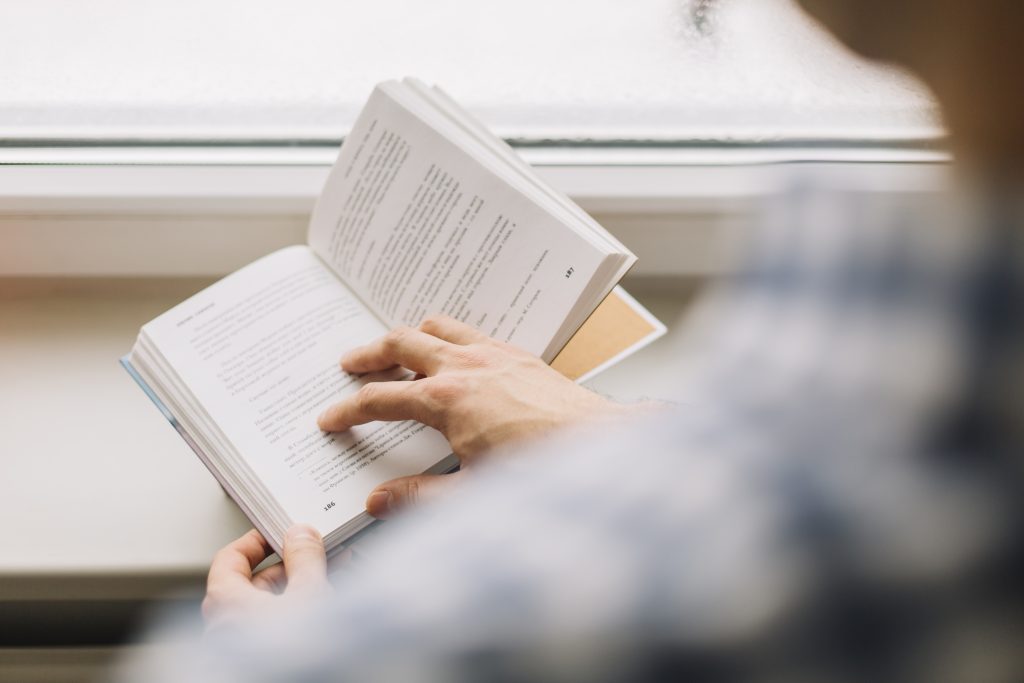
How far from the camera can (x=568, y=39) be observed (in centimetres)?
93

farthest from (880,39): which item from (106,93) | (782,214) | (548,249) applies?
(106,93)

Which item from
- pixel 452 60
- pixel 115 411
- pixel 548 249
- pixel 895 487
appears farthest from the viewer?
pixel 452 60

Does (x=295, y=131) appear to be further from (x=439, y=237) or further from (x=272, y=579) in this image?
(x=272, y=579)

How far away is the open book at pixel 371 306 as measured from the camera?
2.02 feet

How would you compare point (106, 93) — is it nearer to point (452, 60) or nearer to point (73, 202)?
point (73, 202)

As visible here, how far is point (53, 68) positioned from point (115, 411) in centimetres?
36

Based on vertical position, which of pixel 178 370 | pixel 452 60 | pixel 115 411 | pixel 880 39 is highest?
pixel 880 39

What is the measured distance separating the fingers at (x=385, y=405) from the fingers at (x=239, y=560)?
107 millimetres

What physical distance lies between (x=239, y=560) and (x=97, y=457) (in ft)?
0.78

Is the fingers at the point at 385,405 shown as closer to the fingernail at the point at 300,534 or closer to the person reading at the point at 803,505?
the fingernail at the point at 300,534

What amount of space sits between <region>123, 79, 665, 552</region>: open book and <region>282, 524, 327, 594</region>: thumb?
13 millimetres

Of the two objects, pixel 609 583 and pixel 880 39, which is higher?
pixel 880 39

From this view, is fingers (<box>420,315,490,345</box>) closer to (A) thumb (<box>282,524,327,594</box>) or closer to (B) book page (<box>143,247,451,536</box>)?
(B) book page (<box>143,247,451,536</box>)

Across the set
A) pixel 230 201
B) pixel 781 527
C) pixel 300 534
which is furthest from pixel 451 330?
pixel 781 527
